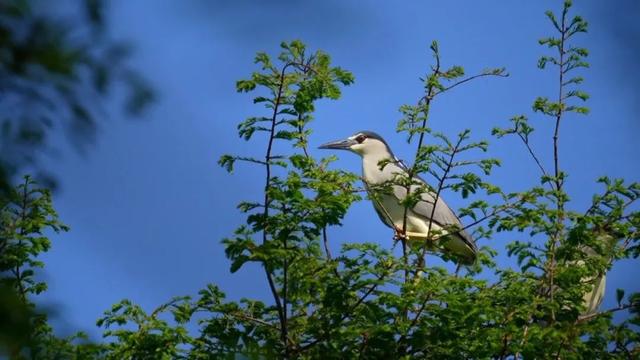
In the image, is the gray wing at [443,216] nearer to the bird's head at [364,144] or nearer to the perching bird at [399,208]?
the perching bird at [399,208]

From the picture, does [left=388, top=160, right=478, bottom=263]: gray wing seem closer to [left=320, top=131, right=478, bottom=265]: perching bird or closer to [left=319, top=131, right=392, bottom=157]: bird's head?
[left=320, top=131, right=478, bottom=265]: perching bird

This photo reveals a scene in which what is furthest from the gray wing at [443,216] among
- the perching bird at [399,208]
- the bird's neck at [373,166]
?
the bird's neck at [373,166]

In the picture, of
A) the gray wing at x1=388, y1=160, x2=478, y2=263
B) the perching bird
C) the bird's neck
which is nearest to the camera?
the perching bird

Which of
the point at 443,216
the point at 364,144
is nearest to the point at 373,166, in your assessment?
the point at 364,144

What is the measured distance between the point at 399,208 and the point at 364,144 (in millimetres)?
1250

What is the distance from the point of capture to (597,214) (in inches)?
218

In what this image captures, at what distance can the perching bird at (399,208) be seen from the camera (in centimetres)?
637

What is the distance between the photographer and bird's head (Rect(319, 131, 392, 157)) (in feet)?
31.0

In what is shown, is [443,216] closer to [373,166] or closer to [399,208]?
[399,208]

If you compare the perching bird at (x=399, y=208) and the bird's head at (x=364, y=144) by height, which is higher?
the bird's head at (x=364, y=144)

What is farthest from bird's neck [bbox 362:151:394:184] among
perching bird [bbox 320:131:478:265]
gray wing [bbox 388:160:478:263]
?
gray wing [bbox 388:160:478:263]

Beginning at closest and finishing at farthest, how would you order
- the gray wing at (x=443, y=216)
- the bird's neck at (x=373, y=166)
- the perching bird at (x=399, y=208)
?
the perching bird at (x=399, y=208)
the gray wing at (x=443, y=216)
the bird's neck at (x=373, y=166)

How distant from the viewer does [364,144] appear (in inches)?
374

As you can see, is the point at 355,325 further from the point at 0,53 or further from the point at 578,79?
the point at 0,53
